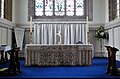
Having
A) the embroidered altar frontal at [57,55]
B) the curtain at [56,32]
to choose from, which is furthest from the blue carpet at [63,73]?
the curtain at [56,32]

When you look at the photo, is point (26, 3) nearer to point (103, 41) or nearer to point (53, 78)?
point (103, 41)

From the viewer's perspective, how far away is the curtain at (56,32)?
1416 cm

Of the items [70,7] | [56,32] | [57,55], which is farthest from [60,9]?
[57,55]

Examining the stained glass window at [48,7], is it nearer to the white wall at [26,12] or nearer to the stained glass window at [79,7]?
the white wall at [26,12]

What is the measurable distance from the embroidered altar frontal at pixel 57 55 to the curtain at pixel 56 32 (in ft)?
17.5

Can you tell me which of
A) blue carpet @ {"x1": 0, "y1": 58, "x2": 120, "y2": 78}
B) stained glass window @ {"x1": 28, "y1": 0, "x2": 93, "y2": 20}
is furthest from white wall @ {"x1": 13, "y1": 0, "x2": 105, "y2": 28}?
blue carpet @ {"x1": 0, "y1": 58, "x2": 120, "y2": 78}

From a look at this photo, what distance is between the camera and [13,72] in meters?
6.56

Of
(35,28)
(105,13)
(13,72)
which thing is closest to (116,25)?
(105,13)

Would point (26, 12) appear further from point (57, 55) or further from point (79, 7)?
point (57, 55)

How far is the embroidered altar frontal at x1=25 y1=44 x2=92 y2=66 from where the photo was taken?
→ 867cm

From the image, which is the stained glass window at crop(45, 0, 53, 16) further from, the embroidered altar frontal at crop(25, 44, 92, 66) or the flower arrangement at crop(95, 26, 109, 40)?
the embroidered altar frontal at crop(25, 44, 92, 66)

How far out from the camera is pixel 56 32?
46.5 ft

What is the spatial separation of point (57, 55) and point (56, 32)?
5.53 meters

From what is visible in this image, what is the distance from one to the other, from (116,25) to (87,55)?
3.59 metres
